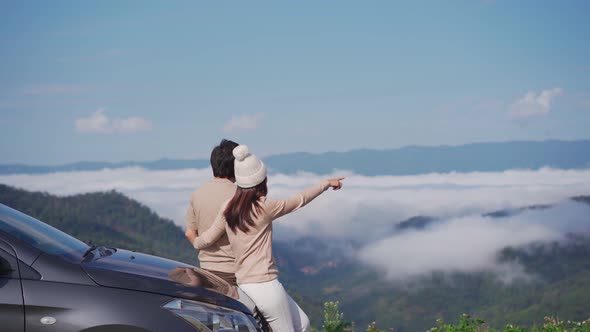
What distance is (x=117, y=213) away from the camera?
102 m

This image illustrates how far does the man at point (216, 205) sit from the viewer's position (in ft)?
18.8

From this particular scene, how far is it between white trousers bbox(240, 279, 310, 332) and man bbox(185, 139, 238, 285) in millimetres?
628

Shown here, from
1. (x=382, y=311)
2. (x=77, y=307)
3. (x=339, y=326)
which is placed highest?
(x=77, y=307)

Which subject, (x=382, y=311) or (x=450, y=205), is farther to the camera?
(x=450, y=205)

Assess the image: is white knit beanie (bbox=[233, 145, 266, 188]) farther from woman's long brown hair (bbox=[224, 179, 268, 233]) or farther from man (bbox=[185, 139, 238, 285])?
man (bbox=[185, 139, 238, 285])

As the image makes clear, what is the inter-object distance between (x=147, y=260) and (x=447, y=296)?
117902 millimetres

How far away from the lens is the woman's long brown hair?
16.7ft

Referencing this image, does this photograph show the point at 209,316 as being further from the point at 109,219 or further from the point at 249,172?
the point at 109,219

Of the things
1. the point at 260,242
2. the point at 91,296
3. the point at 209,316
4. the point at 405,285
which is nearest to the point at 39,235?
the point at 91,296

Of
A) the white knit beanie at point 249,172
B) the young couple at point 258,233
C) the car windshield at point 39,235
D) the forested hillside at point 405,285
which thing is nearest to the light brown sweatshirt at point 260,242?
the young couple at point 258,233

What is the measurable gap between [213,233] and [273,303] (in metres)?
0.72

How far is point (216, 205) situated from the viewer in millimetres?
5820

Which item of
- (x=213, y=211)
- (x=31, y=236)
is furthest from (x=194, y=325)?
(x=213, y=211)

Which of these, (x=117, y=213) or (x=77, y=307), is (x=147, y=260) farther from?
(x=117, y=213)
